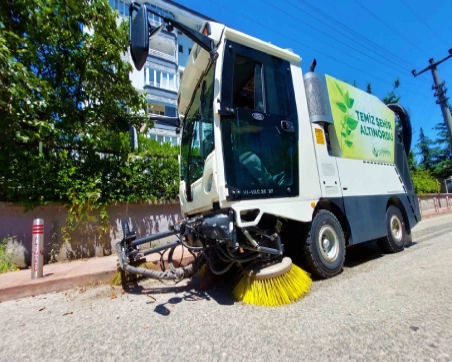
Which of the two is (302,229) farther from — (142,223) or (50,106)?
(50,106)

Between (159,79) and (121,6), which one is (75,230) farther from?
(121,6)

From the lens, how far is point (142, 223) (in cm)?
639

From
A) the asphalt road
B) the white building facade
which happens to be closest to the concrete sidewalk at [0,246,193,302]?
the asphalt road

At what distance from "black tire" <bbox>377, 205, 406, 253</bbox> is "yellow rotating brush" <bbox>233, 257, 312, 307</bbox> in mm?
2699

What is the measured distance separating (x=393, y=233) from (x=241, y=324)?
395 centimetres

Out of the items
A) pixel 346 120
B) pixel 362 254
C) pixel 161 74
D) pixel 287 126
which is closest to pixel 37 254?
pixel 287 126

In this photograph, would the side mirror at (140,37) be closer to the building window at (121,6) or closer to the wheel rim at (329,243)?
the wheel rim at (329,243)

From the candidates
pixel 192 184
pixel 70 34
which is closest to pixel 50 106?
pixel 70 34

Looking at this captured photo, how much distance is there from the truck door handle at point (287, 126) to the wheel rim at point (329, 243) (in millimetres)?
1387

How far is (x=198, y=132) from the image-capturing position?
3.44 m

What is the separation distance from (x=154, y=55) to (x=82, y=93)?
1733cm

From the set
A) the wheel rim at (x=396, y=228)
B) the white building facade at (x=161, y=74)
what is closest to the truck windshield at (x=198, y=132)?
the wheel rim at (x=396, y=228)

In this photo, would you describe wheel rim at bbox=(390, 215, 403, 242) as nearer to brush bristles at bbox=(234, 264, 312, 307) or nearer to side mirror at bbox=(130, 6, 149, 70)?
brush bristles at bbox=(234, 264, 312, 307)

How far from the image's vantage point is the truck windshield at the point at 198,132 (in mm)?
3041
